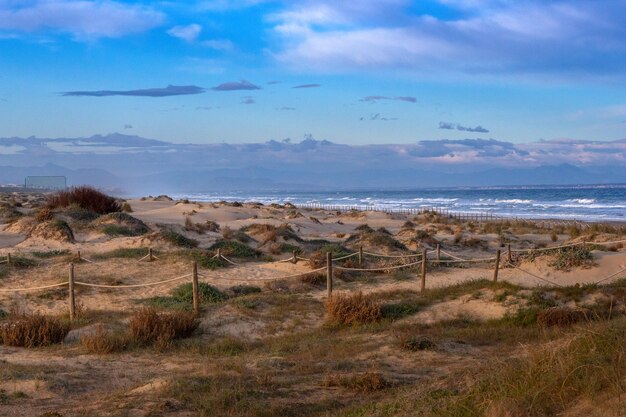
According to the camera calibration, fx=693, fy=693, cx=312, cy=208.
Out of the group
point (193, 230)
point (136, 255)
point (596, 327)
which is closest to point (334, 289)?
point (136, 255)

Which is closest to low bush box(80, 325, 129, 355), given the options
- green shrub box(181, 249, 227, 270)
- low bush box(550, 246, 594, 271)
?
green shrub box(181, 249, 227, 270)

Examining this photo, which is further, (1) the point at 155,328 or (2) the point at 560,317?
(2) the point at 560,317

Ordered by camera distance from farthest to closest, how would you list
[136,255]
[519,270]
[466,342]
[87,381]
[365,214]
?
[365,214]
[136,255]
[519,270]
[466,342]
[87,381]

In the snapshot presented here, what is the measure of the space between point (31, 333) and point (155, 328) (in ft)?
7.18

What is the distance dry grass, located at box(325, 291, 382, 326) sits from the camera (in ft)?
44.4

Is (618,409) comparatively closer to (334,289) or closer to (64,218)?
(334,289)

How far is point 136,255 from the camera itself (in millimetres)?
22000

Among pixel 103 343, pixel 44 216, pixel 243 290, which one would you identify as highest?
pixel 44 216

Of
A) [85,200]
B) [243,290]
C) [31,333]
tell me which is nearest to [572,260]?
[243,290]

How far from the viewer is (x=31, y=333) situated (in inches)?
473

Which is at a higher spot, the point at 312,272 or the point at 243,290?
the point at 312,272

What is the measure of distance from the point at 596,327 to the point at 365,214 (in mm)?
43281

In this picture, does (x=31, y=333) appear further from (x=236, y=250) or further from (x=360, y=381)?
(x=236, y=250)

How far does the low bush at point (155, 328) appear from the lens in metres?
11.8
